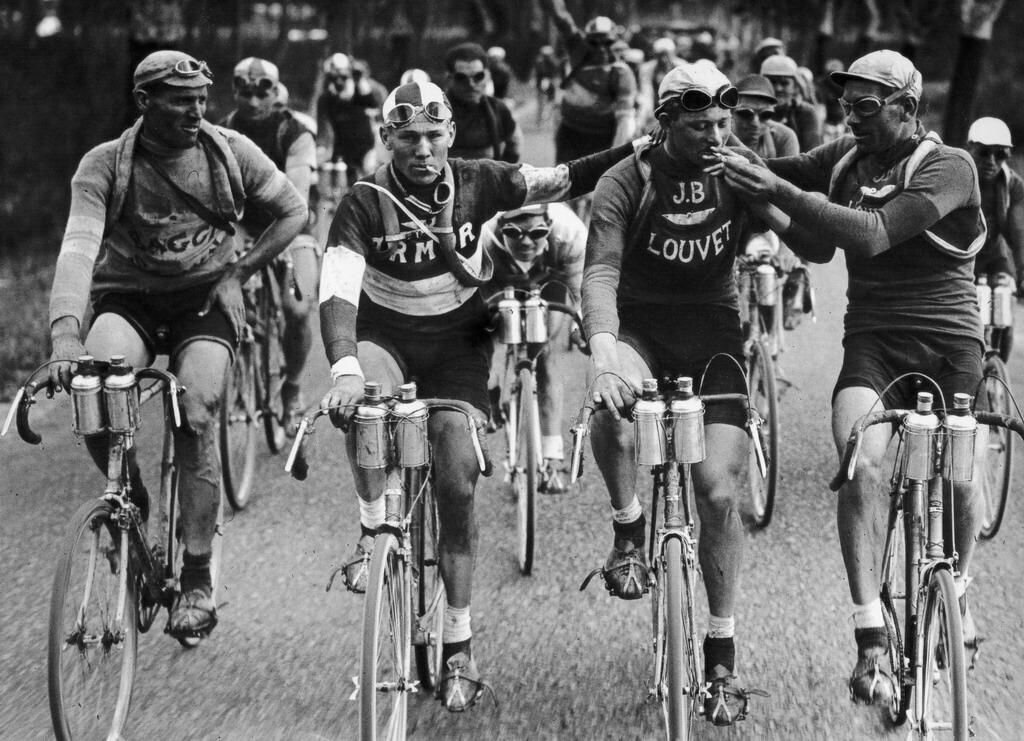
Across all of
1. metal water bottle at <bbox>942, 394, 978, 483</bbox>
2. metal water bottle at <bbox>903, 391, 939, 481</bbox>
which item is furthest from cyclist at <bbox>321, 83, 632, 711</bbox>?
metal water bottle at <bbox>942, 394, 978, 483</bbox>

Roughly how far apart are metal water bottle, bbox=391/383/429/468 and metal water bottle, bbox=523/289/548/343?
238 cm

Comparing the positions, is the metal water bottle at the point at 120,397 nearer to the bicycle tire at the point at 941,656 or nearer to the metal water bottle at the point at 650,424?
the metal water bottle at the point at 650,424

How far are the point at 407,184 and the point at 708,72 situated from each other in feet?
3.69

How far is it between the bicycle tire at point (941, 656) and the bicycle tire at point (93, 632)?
261cm

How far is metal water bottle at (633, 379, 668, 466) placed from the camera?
173 inches

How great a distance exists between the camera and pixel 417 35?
148ft

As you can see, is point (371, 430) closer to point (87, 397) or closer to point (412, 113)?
point (87, 397)

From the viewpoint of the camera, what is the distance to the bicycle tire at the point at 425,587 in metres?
4.88

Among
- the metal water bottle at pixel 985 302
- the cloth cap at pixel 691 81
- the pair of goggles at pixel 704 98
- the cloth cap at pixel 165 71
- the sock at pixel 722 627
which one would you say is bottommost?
the sock at pixel 722 627

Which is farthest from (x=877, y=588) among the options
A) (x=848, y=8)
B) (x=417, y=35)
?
(x=848, y=8)

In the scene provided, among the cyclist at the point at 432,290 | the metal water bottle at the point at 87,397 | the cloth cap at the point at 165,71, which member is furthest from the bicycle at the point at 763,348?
the metal water bottle at the point at 87,397

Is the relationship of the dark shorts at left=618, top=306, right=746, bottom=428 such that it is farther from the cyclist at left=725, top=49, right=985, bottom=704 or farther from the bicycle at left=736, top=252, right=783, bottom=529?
the bicycle at left=736, top=252, right=783, bottom=529

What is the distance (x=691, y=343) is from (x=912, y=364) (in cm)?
79

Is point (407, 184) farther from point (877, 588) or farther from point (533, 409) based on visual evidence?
point (877, 588)
